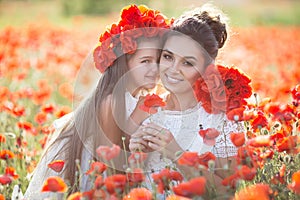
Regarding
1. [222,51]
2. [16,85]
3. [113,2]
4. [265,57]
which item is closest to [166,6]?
[113,2]

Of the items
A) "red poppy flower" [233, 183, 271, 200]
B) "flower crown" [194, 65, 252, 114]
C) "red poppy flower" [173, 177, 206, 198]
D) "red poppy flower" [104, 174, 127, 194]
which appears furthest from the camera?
"flower crown" [194, 65, 252, 114]

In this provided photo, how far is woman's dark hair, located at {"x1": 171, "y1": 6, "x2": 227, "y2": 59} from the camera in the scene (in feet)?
11.1

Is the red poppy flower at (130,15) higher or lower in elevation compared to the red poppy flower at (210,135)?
higher

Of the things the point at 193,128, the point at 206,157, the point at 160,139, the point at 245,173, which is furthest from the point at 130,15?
the point at 245,173

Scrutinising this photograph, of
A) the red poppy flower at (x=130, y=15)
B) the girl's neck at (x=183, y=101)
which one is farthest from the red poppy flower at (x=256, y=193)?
the red poppy flower at (x=130, y=15)

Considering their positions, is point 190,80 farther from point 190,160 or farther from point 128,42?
point 190,160

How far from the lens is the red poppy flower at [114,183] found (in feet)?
7.34

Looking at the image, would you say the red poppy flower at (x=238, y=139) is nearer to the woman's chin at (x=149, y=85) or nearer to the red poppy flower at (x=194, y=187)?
the red poppy flower at (x=194, y=187)

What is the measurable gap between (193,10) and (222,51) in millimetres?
299

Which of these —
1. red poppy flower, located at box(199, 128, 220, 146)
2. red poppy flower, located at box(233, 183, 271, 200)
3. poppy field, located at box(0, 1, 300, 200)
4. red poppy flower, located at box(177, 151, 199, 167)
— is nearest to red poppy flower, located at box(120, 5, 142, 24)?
poppy field, located at box(0, 1, 300, 200)

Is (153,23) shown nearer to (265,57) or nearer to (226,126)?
(226,126)

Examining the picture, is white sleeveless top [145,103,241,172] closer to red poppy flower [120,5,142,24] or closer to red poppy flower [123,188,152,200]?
red poppy flower [120,5,142,24]

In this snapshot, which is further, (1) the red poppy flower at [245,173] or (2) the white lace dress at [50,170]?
(2) the white lace dress at [50,170]

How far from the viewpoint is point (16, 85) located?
5996 millimetres
